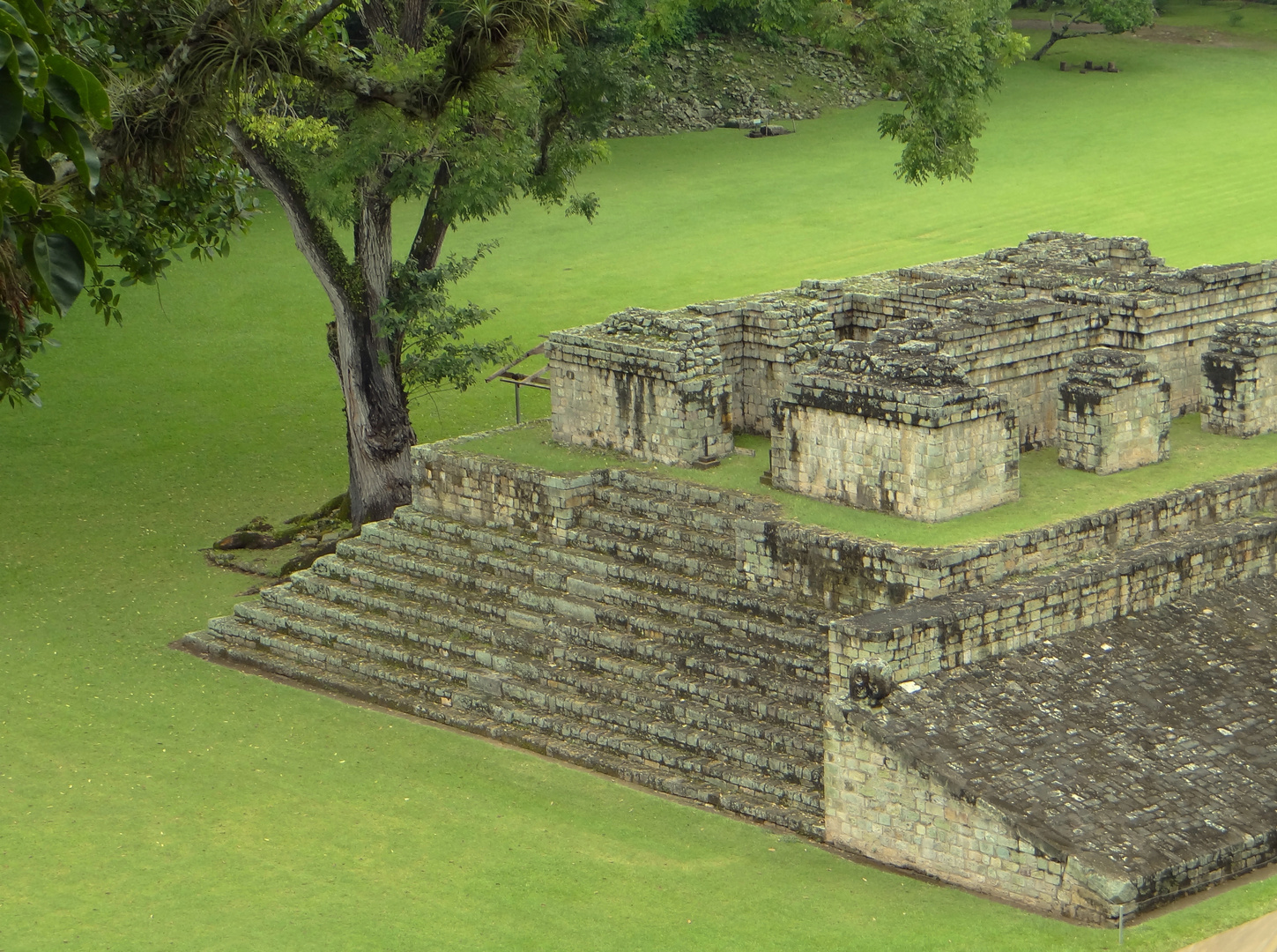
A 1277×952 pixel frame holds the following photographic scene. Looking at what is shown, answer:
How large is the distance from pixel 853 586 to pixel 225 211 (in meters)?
5.35

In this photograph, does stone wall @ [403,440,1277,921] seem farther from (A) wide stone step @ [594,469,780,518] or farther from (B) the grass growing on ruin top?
(B) the grass growing on ruin top

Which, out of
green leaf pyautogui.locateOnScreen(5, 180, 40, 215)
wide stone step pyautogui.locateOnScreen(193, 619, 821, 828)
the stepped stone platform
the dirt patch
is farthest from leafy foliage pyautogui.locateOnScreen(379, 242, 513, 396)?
green leaf pyautogui.locateOnScreen(5, 180, 40, 215)

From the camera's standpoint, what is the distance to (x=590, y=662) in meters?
14.7

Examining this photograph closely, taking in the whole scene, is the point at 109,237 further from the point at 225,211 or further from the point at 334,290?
the point at 334,290

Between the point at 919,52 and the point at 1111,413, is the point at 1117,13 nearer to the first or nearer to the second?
the point at 919,52

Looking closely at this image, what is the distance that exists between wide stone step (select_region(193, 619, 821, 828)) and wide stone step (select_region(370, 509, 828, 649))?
0.98 metres

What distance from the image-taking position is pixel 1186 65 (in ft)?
132

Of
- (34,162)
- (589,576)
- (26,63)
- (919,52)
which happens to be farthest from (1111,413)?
(26,63)

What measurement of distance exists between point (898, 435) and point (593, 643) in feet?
9.85

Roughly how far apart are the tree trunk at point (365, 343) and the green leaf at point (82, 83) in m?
12.9

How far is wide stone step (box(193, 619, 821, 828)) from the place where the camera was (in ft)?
43.9

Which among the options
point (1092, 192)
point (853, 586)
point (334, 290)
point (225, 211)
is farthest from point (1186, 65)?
point (225, 211)

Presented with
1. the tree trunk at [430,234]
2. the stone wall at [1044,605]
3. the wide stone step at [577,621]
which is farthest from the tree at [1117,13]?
the wide stone step at [577,621]

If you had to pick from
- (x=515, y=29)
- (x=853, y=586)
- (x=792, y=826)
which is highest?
(x=515, y=29)
